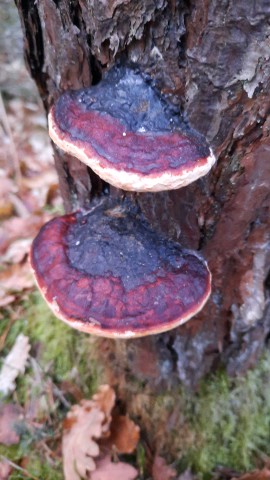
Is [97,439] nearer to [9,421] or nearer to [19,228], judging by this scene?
[9,421]

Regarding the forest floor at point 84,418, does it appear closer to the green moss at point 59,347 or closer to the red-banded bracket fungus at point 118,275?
the green moss at point 59,347

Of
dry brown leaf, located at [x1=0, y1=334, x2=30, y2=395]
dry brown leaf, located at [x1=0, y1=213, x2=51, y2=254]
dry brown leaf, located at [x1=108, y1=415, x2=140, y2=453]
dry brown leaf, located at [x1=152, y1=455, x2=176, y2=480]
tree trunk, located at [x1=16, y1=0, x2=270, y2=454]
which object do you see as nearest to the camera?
tree trunk, located at [x1=16, y1=0, x2=270, y2=454]

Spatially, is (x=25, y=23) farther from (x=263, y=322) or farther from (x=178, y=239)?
(x=263, y=322)

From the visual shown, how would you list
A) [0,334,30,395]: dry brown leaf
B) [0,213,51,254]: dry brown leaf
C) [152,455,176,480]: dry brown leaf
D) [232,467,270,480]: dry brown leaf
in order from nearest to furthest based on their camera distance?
[232,467,270,480]: dry brown leaf, [152,455,176,480]: dry brown leaf, [0,334,30,395]: dry brown leaf, [0,213,51,254]: dry brown leaf

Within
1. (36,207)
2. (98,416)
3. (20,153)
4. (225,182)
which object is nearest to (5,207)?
(36,207)

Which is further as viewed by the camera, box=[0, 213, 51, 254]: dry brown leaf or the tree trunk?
box=[0, 213, 51, 254]: dry brown leaf

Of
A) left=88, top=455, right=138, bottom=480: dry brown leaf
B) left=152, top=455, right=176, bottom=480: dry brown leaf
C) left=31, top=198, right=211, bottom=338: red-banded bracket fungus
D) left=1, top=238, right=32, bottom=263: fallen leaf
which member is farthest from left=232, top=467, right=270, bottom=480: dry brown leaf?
left=1, top=238, right=32, bottom=263: fallen leaf

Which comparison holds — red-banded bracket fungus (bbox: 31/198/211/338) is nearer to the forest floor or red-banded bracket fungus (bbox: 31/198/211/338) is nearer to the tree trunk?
the tree trunk
